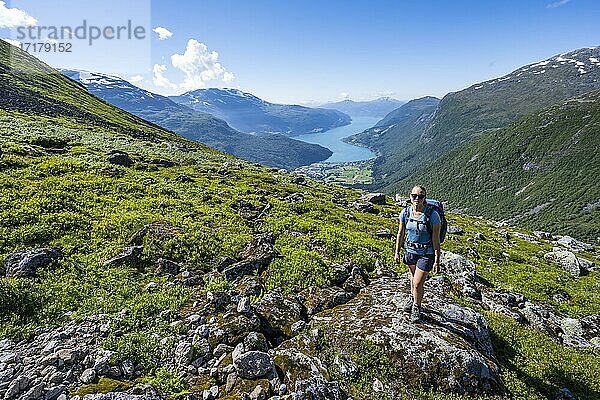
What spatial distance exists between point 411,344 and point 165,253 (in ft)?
39.4

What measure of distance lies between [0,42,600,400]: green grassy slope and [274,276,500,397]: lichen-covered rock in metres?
0.74

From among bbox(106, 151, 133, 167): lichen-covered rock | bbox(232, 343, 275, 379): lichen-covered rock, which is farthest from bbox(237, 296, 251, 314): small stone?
bbox(106, 151, 133, 167): lichen-covered rock

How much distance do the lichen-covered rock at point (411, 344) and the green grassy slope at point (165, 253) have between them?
74cm

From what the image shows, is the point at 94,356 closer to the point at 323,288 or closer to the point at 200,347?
the point at 200,347

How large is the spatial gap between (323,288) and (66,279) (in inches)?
414

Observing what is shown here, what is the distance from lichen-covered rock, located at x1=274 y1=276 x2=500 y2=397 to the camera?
9.93m

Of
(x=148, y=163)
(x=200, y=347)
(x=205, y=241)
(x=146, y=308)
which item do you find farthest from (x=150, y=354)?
(x=148, y=163)

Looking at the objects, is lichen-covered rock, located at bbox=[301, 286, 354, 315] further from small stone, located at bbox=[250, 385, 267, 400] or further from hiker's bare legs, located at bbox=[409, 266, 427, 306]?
small stone, located at bbox=[250, 385, 267, 400]

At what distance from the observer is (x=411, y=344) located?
10625 mm

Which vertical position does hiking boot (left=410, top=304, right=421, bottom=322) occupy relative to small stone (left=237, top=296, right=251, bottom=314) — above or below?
above

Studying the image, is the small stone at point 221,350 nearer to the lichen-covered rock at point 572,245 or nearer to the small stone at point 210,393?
the small stone at point 210,393

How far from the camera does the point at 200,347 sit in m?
10.4

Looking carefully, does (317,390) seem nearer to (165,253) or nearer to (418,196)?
(418,196)

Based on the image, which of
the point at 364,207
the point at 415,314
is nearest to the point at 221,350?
the point at 415,314
